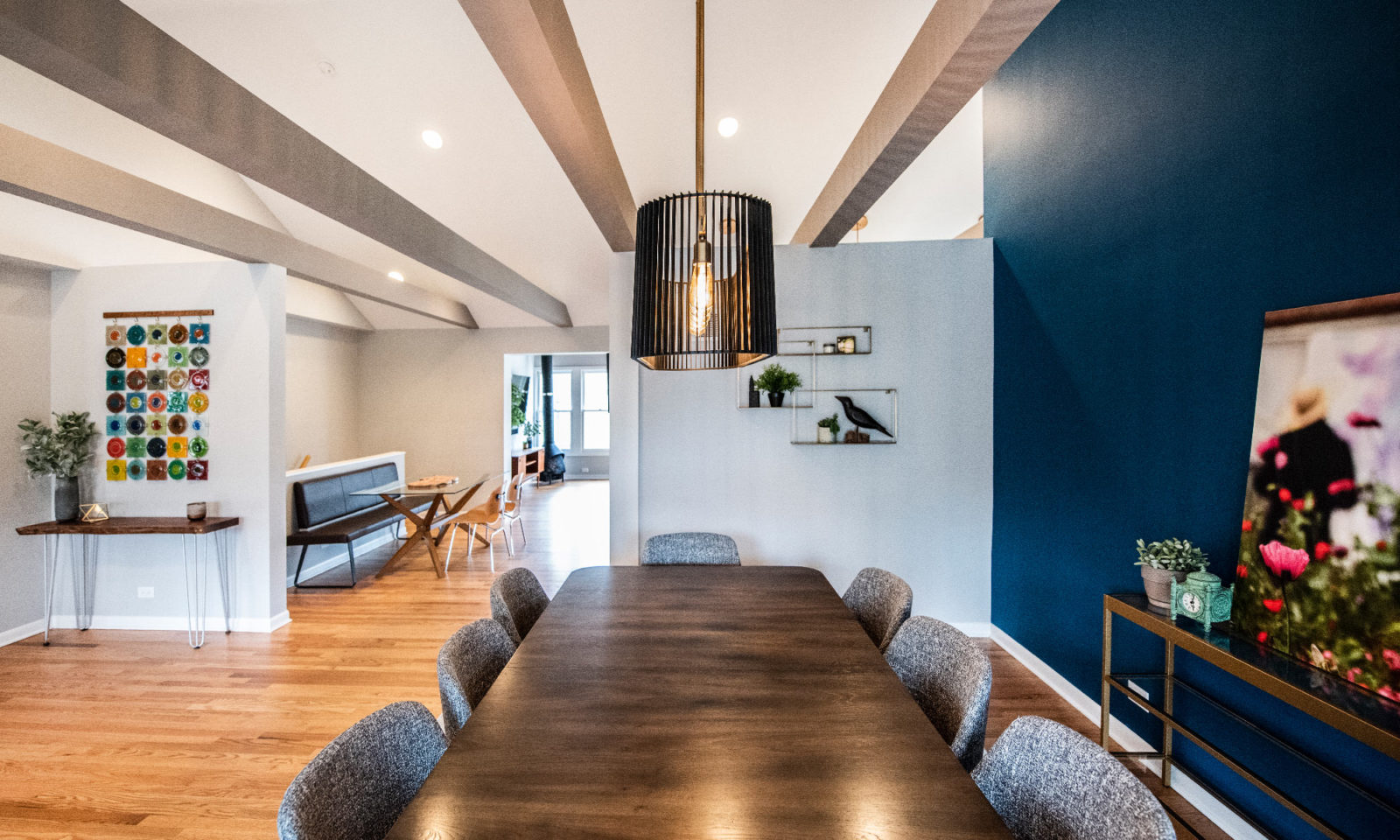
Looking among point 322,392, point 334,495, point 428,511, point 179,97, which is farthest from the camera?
point 322,392

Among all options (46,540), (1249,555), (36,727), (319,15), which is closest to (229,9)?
(319,15)

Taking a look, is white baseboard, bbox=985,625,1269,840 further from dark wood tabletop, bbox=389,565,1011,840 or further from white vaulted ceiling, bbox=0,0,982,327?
white vaulted ceiling, bbox=0,0,982,327

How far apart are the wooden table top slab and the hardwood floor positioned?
0.72 m

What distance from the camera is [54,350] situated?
381cm

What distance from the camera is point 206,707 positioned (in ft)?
9.34

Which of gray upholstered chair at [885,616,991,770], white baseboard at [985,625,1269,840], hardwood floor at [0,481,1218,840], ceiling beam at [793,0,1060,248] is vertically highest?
ceiling beam at [793,0,1060,248]

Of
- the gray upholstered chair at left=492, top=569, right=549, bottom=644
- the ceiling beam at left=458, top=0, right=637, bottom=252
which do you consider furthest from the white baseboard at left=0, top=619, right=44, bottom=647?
the ceiling beam at left=458, top=0, right=637, bottom=252

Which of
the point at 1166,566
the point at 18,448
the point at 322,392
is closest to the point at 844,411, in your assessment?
the point at 1166,566

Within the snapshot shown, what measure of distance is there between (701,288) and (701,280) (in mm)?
21

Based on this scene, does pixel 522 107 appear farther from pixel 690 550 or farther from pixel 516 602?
pixel 516 602

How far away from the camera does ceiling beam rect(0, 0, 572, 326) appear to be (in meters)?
1.54

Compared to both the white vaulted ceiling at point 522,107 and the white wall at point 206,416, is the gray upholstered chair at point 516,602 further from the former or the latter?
the white vaulted ceiling at point 522,107

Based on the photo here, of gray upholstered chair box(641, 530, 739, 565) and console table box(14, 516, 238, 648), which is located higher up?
gray upholstered chair box(641, 530, 739, 565)

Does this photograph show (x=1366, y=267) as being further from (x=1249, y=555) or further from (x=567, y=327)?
(x=567, y=327)
